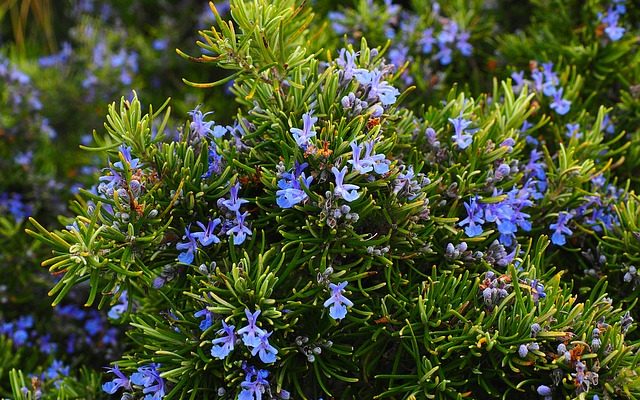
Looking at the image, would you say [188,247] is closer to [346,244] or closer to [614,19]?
[346,244]

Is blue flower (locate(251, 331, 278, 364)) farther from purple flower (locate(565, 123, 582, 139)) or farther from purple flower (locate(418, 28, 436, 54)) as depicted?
purple flower (locate(418, 28, 436, 54))

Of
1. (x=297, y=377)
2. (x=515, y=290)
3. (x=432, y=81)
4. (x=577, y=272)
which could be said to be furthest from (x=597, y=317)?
(x=432, y=81)

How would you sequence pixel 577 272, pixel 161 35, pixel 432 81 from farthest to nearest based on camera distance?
pixel 161 35 → pixel 432 81 → pixel 577 272

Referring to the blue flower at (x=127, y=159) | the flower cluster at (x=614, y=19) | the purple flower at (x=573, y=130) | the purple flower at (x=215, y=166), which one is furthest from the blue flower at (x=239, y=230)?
the flower cluster at (x=614, y=19)

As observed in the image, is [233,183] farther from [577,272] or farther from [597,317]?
[577,272]

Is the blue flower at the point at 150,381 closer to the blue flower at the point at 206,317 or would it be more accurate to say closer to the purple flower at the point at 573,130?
the blue flower at the point at 206,317

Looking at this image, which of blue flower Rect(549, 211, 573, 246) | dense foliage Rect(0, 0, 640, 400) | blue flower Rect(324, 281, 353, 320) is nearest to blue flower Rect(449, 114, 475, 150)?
dense foliage Rect(0, 0, 640, 400)
